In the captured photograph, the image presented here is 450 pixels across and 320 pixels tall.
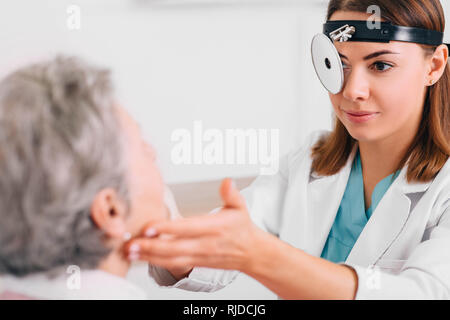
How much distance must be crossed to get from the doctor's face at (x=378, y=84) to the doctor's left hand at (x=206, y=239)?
0.37 metres

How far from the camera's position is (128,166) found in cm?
66

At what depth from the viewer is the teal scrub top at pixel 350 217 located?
1.04 metres

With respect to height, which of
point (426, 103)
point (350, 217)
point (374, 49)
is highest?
point (374, 49)

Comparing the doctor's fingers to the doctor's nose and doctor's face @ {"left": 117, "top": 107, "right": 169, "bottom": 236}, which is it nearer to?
doctor's face @ {"left": 117, "top": 107, "right": 169, "bottom": 236}

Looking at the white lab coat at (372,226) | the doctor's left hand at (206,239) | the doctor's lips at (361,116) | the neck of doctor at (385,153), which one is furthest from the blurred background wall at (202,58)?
the doctor's left hand at (206,239)

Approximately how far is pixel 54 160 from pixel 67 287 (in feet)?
0.54

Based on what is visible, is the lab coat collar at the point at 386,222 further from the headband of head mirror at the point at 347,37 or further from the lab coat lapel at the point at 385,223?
the headband of head mirror at the point at 347,37

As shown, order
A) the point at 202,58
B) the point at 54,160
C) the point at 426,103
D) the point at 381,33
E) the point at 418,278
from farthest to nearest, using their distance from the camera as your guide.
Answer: the point at 202,58 → the point at 426,103 → the point at 381,33 → the point at 418,278 → the point at 54,160

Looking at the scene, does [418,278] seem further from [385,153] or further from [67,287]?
[67,287]

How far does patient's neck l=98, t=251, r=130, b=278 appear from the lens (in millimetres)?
685

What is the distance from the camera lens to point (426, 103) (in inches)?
40.4

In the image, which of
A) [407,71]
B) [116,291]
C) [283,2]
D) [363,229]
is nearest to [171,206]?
[116,291]


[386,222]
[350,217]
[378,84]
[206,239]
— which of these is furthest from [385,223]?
[206,239]

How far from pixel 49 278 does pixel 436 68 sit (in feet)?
2.41
